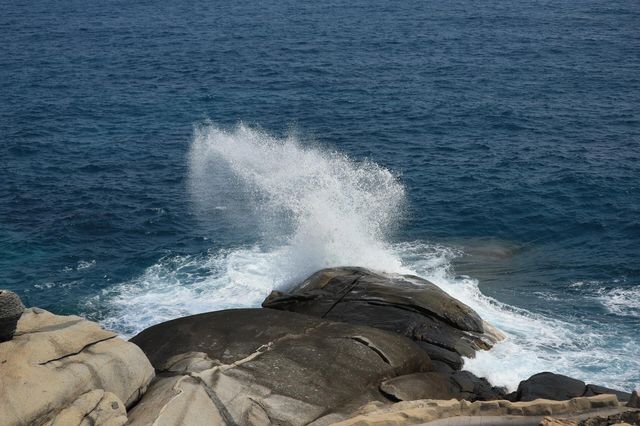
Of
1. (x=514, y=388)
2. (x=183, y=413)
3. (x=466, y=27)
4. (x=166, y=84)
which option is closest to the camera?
(x=183, y=413)

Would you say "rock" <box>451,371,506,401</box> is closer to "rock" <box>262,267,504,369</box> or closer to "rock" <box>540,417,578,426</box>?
"rock" <box>262,267,504,369</box>

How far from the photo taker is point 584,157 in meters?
67.9

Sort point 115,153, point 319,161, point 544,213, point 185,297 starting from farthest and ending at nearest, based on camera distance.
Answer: point 115,153
point 319,161
point 544,213
point 185,297

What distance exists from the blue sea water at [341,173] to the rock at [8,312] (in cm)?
1935

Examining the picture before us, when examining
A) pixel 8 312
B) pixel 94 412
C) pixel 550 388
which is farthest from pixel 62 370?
pixel 550 388

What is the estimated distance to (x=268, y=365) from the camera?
98.6 ft

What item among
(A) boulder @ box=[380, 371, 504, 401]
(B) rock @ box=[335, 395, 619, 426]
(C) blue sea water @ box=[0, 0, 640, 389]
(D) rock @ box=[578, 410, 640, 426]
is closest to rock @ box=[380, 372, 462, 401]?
(A) boulder @ box=[380, 371, 504, 401]

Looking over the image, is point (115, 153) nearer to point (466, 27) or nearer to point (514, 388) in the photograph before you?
point (514, 388)

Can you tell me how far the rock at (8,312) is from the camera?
85.4 feet

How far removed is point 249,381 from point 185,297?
21.7m

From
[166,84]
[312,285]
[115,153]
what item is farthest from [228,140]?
[312,285]

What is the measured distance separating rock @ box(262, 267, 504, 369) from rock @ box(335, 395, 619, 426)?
8.35m

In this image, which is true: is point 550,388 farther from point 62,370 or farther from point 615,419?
point 62,370

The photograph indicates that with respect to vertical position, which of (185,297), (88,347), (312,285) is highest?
(88,347)
